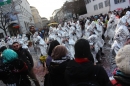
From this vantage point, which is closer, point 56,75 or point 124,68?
point 124,68

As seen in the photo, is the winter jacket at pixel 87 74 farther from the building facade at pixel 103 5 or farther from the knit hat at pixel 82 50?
the building facade at pixel 103 5

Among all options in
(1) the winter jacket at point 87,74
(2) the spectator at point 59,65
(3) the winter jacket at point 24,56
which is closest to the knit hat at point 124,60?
(1) the winter jacket at point 87,74

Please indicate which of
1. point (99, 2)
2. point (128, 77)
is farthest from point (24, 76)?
point (99, 2)

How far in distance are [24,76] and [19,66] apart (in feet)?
1.13

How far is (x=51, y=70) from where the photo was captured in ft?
10.2

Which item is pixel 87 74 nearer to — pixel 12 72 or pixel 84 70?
pixel 84 70

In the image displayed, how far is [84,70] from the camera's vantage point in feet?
7.23

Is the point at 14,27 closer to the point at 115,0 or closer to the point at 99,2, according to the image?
the point at 99,2

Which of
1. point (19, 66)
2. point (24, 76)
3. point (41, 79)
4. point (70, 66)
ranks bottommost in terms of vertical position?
point (41, 79)

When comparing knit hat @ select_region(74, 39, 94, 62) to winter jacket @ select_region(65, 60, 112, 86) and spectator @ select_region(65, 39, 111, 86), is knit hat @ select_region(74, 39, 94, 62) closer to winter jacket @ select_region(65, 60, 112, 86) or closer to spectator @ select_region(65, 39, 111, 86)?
spectator @ select_region(65, 39, 111, 86)

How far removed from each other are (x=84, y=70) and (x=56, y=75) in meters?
1.00

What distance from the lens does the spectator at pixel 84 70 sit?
214cm

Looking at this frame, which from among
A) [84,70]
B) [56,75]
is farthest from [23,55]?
[84,70]

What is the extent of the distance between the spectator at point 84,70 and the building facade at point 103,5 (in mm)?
27398
